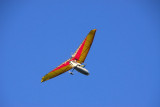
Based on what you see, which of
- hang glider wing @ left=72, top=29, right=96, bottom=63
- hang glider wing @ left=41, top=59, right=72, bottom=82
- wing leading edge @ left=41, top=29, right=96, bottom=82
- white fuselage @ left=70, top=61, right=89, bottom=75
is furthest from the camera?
hang glider wing @ left=72, top=29, right=96, bottom=63

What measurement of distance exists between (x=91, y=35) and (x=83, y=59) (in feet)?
28.7

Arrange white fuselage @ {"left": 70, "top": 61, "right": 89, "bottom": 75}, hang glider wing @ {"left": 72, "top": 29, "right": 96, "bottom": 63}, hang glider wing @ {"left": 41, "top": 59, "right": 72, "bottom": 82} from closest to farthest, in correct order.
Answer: white fuselage @ {"left": 70, "top": 61, "right": 89, "bottom": 75} < hang glider wing @ {"left": 41, "top": 59, "right": 72, "bottom": 82} < hang glider wing @ {"left": 72, "top": 29, "right": 96, "bottom": 63}

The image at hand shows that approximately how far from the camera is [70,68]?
7025 cm

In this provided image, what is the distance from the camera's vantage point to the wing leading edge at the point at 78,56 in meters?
70.4

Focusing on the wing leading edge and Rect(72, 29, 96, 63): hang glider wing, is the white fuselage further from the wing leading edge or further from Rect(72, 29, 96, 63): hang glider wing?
Rect(72, 29, 96, 63): hang glider wing

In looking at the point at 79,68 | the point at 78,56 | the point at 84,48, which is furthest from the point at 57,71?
the point at 84,48

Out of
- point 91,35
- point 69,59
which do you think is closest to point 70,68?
point 69,59

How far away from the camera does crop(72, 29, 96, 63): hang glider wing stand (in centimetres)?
7425

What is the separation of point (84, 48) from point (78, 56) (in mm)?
3675

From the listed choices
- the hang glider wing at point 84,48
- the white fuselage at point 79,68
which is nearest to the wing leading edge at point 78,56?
the hang glider wing at point 84,48

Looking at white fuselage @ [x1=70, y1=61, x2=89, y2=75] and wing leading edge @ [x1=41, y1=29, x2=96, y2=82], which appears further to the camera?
wing leading edge @ [x1=41, y1=29, x2=96, y2=82]

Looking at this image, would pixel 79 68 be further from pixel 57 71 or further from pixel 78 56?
pixel 57 71

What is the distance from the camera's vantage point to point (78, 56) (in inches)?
2926

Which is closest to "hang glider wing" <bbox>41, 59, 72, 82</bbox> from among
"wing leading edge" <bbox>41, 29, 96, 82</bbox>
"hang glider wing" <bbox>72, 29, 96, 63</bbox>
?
"wing leading edge" <bbox>41, 29, 96, 82</bbox>
